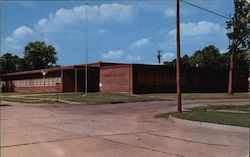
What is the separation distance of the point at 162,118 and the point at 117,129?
530 centimetres

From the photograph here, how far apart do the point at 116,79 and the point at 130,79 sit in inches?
81.7

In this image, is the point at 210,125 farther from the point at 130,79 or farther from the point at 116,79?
the point at 116,79

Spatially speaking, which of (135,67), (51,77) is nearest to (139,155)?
(135,67)

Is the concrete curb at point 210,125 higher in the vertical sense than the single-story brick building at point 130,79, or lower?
lower

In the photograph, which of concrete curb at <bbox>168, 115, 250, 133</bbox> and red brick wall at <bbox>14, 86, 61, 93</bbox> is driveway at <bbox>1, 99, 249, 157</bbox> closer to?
concrete curb at <bbox>168, 115, 250, 133</bbox>

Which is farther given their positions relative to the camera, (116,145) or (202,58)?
(202,58)

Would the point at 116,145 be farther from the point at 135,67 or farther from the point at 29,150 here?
the point at 135,67

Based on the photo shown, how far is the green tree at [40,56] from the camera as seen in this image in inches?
3297

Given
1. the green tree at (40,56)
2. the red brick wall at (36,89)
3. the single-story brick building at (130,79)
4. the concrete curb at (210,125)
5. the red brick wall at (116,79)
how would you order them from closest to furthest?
1. the concrete curb at (210,125)
2. the red brick wall at (116,79)
3. the single-story brick building at (130,79)
4. the red brick wall at (36,89)
5. the green tree at (40,56)

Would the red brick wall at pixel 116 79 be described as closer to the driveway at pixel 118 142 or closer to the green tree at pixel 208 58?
the driveway at pixel 118 142

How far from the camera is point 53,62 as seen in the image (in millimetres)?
86375

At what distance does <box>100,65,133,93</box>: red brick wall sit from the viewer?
47294 millimetres

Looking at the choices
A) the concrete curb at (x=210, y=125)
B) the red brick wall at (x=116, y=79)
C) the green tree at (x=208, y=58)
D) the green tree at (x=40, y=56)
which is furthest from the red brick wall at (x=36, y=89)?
the green tree at (x=208, y=58)

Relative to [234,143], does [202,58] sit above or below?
above
